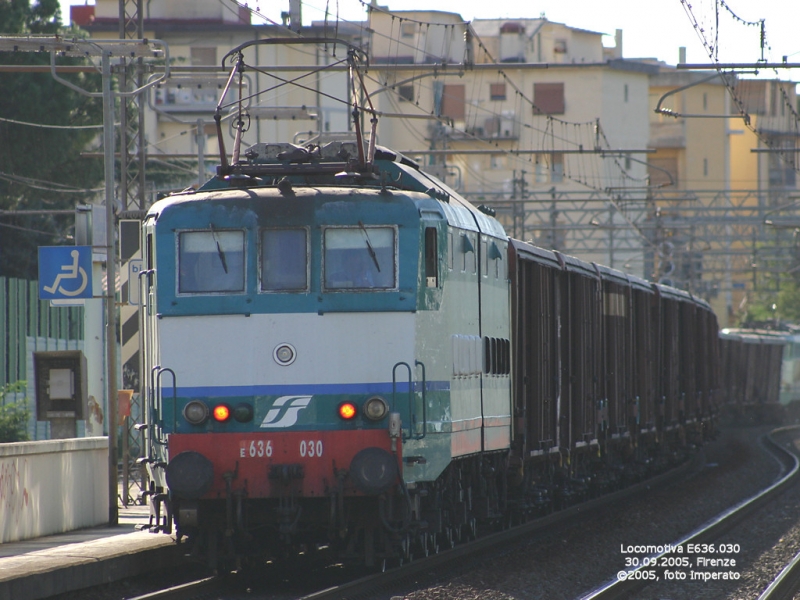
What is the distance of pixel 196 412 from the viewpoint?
1186cm

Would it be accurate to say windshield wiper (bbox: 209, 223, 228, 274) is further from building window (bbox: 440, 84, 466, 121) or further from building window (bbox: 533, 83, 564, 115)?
building window (bbox: 533, 83, 564, 115)

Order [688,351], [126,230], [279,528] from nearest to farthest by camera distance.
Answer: [279,528] → [126,230] → [688,351]

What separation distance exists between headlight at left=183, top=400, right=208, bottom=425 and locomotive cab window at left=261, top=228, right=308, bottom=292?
1.09m

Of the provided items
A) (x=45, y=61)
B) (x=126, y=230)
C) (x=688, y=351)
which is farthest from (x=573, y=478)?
(x=45, y=61)

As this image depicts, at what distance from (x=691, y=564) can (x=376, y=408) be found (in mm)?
4530

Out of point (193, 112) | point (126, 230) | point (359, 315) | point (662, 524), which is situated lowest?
point (662, 524)

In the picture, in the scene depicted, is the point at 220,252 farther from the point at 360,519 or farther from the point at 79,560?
the point at 79,560

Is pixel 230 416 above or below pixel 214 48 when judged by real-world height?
below

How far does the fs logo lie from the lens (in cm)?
1182

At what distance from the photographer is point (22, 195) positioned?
40.8 metres

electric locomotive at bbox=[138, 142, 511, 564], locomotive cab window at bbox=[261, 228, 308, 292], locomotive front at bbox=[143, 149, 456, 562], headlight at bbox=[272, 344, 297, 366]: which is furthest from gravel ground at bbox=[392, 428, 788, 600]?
locomotive cab window at bbox=[261, 228, 308, 292]

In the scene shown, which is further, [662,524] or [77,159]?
[77,159]

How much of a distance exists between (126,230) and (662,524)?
7869 mm

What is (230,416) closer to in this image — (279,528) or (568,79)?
(279,528)
